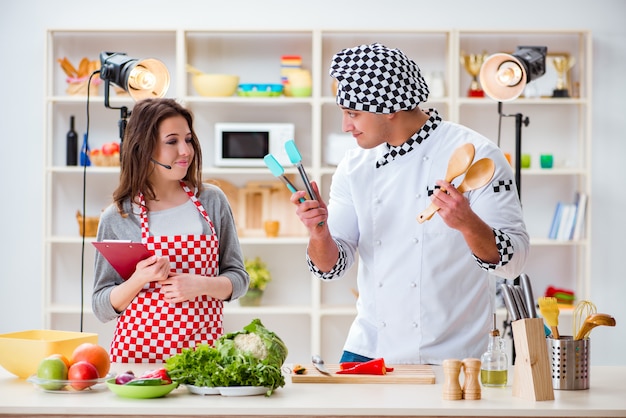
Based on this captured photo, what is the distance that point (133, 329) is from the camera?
243 centimetres

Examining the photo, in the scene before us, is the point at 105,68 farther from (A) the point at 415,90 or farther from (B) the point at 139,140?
(A) the point at 415,90

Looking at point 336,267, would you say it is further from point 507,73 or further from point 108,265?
point 507,73

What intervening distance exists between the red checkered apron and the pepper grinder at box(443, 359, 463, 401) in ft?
2.90

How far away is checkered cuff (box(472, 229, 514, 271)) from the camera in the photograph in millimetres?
2082

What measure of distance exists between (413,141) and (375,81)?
0.22 m

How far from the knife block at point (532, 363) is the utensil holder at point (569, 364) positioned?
12cm

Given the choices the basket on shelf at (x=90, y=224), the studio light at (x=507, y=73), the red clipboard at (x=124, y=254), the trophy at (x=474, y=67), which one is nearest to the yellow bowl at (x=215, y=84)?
the basket on shelf at (x=90, y=224)

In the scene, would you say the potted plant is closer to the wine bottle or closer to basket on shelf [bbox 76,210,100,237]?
basket on shelf [bbox 76,210,100,237]

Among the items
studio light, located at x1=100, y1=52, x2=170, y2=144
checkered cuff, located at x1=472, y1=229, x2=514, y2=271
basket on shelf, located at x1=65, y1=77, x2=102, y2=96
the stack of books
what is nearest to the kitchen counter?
checkered cuff, located at x1=472, y1=229, x2=514, y2=271

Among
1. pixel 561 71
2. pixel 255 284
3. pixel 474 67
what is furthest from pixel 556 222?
pixel 255 284

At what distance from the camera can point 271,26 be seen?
4.97 m

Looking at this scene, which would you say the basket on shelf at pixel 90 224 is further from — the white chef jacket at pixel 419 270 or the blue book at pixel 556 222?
the white chef jacket at pixel 419 270

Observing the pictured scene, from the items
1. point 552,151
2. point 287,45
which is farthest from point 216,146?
point 552,151

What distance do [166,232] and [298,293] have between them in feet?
8.80
